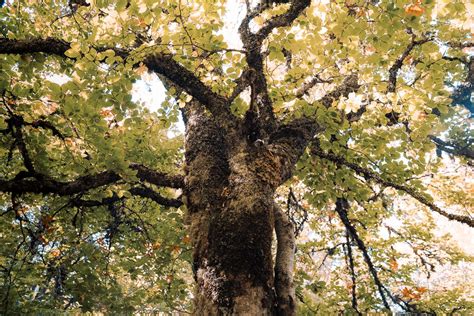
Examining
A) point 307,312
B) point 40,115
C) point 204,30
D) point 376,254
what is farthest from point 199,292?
point 376,254

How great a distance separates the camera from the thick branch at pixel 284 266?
2.99 meters

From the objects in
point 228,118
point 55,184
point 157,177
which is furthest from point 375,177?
point 55,184

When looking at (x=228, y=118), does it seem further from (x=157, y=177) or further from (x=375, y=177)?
(x=375, y=177)

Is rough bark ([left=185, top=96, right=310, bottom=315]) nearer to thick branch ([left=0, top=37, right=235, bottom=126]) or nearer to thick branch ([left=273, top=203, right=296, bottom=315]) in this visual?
thick branch ([left=273, top=203, right=296, bottom=315])

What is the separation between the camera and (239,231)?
116 inches

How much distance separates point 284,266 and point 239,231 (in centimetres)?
77

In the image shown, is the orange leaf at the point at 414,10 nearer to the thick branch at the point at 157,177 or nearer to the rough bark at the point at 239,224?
the rough bark at the point at 239,224

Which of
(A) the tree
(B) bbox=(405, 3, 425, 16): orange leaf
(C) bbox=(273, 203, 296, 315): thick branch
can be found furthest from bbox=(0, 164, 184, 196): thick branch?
(B) bbox=(405, 3, 425, 16): orange leaf

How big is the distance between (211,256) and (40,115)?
304 cm

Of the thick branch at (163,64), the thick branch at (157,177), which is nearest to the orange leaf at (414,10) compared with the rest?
the thick branch at (163,64)

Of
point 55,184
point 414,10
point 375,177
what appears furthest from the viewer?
point 375,177

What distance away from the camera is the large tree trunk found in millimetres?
2693

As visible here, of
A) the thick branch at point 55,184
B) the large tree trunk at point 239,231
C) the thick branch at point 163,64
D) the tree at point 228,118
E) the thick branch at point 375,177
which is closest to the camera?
the large tree trunk at point 239,231

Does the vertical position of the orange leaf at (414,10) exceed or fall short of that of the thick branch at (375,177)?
it exceeds it
